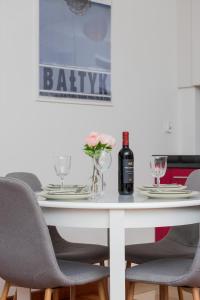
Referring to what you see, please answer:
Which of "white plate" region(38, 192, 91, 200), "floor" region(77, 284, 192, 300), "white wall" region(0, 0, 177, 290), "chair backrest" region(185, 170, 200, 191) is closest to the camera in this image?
"white plate" region(38, 192, 91, 200)

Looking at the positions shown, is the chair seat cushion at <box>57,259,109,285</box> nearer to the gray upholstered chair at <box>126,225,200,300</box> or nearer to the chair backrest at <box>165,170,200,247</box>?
the gray upholstered chair at <box>126,225,200,300</box>

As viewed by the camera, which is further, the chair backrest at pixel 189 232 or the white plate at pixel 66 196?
the chair backrest at pixel 189 232

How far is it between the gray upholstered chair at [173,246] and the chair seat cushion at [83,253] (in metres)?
0.14

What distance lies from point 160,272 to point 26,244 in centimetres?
58

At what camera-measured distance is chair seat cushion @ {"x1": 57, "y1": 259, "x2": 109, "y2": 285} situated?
93.4 inches

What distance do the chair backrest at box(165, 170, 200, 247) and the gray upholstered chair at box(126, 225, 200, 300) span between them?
470 mm

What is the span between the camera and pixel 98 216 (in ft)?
7.78

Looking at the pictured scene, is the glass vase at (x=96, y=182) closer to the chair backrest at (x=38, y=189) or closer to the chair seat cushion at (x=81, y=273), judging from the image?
the chair seat cushion at (x=81, y=273)

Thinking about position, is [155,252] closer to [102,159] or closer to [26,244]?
[102,159]

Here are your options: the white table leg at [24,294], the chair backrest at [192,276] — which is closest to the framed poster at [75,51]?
the white table leg at [24,294]

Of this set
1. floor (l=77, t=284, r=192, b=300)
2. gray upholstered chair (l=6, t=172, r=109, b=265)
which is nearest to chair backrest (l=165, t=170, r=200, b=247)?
gray upholstered chair (l=6, t=172, r=109, b=265)

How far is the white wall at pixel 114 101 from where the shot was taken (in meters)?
3.99

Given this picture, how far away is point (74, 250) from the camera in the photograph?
3.13 m

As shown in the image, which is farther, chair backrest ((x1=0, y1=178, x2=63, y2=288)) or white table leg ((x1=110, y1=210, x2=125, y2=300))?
white table leg ((x1=110, y1=210, x2=125, y2=300))
